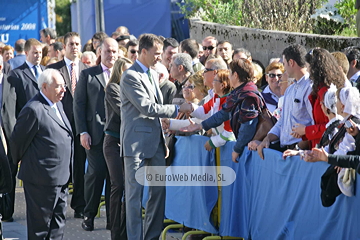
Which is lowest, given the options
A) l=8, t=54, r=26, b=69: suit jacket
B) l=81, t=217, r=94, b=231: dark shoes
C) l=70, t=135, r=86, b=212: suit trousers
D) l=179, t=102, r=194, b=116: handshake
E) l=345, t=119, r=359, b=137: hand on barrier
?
l=81, t=217, r=94, b=231: dark shoes

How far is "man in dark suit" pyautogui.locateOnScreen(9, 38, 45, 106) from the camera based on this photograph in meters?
10.1

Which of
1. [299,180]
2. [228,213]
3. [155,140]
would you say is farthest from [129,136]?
[299,180]

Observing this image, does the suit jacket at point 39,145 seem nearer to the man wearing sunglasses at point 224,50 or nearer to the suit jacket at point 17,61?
the man wearing sunglasses at point 224,50

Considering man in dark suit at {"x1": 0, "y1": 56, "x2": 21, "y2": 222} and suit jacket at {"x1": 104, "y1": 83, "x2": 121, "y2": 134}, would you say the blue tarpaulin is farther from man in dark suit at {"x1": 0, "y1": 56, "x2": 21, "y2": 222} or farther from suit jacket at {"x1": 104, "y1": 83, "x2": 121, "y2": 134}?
man in dark suit at {"x1": 0, "y1": 56, "x2": 21, "y2": 222}

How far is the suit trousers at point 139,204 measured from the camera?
7336 mm

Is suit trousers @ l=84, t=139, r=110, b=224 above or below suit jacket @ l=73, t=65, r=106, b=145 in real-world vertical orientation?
below

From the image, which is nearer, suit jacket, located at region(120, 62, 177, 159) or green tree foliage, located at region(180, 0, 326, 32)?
suit jacket, located at region(120, 62, 177, 159)

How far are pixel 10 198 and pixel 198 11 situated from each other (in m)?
9.67

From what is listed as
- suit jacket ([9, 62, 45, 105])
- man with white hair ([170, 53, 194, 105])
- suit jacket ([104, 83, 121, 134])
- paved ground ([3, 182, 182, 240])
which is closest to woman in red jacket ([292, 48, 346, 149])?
suit jacket ([104, 83, 121, 134])

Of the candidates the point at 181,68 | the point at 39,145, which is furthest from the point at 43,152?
the point at 181,68

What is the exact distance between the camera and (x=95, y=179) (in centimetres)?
894

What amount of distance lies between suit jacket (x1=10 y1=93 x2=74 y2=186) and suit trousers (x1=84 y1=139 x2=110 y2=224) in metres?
1.86

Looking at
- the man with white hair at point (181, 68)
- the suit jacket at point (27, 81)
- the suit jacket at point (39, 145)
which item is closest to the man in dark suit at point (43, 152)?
the suit jacket at point (39, 145)

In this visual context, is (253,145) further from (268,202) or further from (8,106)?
(8,106)
